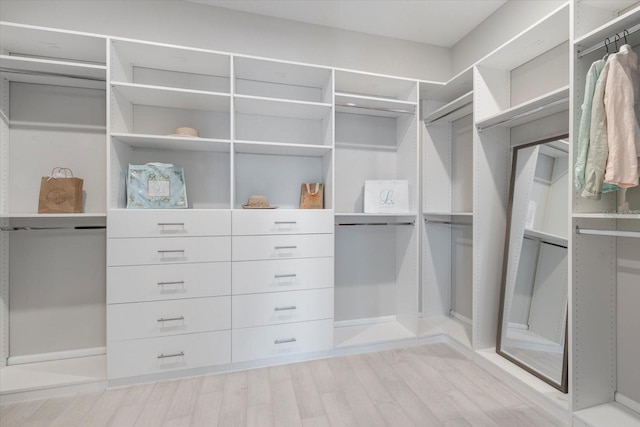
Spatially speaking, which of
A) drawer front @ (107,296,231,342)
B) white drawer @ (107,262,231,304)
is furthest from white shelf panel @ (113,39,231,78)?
drawer front @ (107,296,231,342)

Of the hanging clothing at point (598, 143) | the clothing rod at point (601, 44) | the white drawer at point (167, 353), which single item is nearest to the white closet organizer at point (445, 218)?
the clothing rod at point (601, 44)

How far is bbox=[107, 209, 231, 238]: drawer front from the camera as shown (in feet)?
5.99

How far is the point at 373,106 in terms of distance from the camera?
8.14 ft

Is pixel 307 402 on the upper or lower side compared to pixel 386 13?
lower

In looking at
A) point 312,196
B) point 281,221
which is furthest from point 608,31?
point 281,221

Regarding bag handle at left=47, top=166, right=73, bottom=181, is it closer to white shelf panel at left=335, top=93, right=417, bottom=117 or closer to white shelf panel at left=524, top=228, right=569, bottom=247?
white shelf panel at left=335, top=93, right=417, bottom=117

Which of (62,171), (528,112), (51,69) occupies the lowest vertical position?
(62,171)

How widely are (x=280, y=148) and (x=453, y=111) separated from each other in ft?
5.12

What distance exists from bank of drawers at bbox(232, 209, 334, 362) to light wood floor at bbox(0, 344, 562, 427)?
0.20m

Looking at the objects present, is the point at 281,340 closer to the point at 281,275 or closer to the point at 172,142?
the point at 281,275

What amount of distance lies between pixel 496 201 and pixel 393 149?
3.26ft

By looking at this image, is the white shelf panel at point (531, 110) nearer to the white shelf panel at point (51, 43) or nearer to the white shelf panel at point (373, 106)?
the white shelf panel at point (373, 106)

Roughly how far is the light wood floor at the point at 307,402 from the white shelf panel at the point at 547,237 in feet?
3.25

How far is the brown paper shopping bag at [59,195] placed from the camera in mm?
1841
